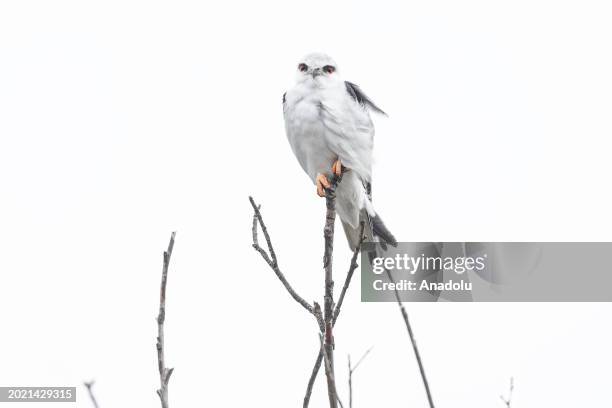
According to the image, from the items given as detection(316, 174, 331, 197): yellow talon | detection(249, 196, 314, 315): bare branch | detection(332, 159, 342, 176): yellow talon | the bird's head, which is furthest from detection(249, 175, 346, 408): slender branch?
the bird's head

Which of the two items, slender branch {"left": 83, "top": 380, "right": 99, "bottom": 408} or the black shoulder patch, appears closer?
slender branch {"left": 83, "top": 380, "right": 99, "bottom": 408}

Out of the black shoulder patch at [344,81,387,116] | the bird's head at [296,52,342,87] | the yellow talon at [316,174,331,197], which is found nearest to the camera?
the yellow talon at [316,174,331,197]

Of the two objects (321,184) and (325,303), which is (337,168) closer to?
(321,184)

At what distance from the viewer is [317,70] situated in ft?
22.6

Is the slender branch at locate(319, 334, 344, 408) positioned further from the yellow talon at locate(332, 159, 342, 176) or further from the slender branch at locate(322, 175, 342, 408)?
the yellow talon at locate(332, 159, 342, 176)

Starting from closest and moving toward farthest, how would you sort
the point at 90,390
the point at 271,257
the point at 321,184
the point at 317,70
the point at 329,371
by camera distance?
the point at 90,390 → the point at 329,371 → the point at 271,257 → the point at 321,184 → the point at 317,70

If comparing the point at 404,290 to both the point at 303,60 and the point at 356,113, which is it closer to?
the point at 356,113

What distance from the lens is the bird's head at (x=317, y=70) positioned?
22.5 ft

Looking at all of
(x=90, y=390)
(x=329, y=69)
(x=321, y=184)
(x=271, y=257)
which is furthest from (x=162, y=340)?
(x=329, y=69)

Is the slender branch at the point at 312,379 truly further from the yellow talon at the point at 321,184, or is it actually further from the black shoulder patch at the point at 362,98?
the black shoulder patch at the point at 362,98

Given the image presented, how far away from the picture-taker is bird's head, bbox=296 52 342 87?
6855 mm

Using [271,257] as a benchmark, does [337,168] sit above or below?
above

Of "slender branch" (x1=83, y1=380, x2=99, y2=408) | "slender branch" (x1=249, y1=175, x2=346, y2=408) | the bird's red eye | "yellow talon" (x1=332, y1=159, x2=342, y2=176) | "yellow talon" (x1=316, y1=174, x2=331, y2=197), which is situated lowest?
"slender branch" (x1=83, y1=380, x2=99, y2=408)

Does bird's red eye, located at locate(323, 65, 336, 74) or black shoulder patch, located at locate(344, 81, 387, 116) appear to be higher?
bird's red eye, located at locate(323, 65, 336, 74)
